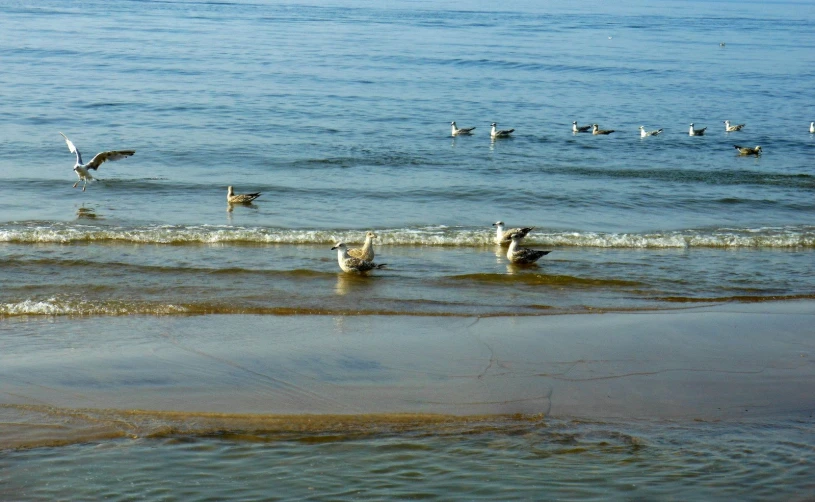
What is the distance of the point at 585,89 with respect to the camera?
3362 cm

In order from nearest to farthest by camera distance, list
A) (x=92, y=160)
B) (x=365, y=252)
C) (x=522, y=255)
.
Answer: (x=365, y=252)
(x=522, y=255)
(x=92, y=160)

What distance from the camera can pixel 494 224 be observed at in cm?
1455

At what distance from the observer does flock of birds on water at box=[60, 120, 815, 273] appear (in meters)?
11.9

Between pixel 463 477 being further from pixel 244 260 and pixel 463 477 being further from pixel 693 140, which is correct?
pixel 693 140

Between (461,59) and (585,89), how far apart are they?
864cm

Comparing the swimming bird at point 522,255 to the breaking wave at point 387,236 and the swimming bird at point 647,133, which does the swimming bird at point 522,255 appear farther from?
the swimming bird at point 647,133

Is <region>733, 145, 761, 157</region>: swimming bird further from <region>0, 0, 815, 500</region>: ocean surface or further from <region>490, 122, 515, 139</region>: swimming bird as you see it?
<region>490, 122, 515, 139</region>: swimming bird

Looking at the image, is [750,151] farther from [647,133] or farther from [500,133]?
[500,133]

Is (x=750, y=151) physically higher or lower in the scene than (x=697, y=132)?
lower

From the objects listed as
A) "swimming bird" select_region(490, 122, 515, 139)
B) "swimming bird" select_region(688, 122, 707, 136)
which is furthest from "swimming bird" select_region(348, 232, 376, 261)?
"swimming bird" select_region(688, 122, 707, 136)

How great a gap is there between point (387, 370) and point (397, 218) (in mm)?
7647

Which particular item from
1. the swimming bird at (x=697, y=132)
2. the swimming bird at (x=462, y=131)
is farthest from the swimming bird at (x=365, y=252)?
the swimming bird at (x=697, y=132)

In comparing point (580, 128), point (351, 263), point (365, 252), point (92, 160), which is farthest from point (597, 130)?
point (351, 263)

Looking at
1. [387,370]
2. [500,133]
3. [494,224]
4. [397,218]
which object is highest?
[500,133]
